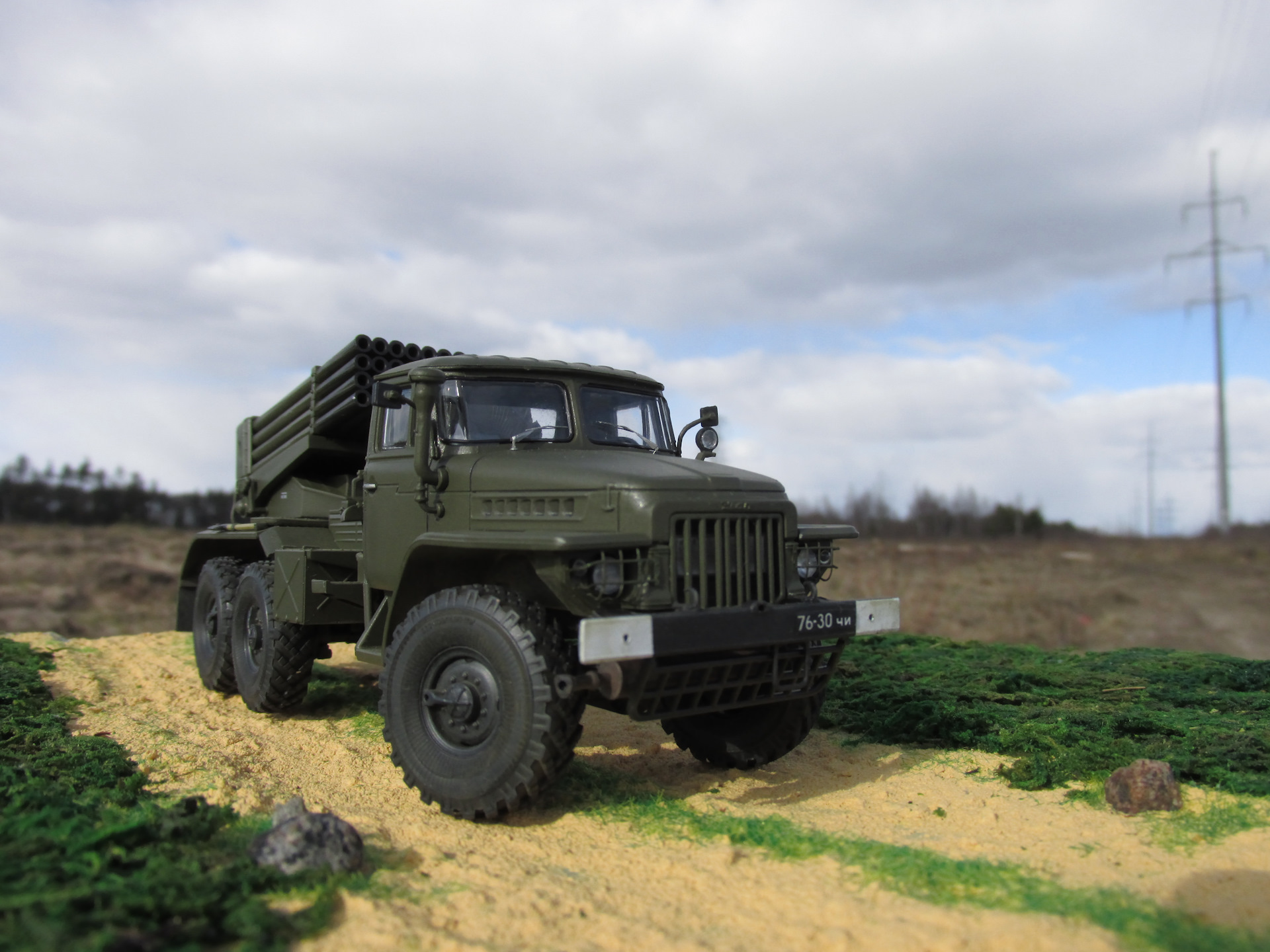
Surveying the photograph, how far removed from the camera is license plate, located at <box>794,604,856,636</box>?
496 centimetres

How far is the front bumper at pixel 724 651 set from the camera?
429 cm

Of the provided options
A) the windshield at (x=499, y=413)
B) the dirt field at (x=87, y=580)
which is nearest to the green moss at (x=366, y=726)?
the windshield at (x=499, y=413)

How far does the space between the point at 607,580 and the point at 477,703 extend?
0.95 m

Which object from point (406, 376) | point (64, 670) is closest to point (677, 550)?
point (406, 376)

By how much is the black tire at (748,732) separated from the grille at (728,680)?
12.7 inches

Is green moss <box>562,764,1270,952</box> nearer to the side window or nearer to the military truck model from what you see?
the military truck model

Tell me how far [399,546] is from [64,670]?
4785mm

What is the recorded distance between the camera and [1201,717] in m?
6.24

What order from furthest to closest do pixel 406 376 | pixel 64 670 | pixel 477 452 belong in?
pixel 64 670, pixel 406 376, pixel 477 452

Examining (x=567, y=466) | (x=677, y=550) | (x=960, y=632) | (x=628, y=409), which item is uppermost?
(x=628, y=409)

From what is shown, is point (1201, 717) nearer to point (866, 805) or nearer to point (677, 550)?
point (866, 805)

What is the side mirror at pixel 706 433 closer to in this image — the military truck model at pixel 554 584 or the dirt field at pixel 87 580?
the military truck model at pixel 554 584

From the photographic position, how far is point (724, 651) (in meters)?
4.78

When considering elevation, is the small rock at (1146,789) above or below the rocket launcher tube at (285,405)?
below
